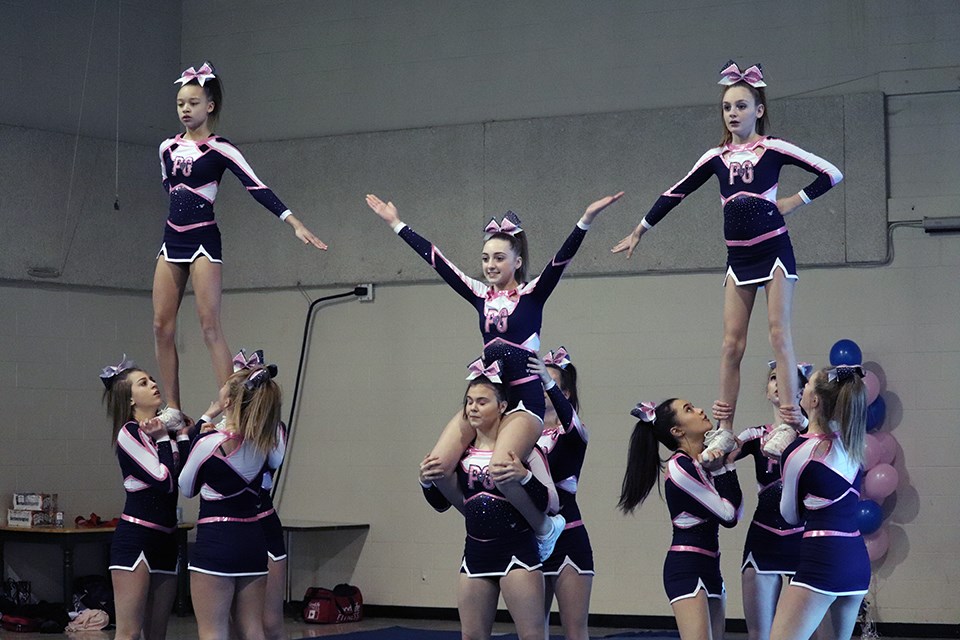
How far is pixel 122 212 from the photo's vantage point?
1163cm

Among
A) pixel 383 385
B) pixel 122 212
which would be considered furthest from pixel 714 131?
pixel 122 212

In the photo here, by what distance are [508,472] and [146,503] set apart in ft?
6.07

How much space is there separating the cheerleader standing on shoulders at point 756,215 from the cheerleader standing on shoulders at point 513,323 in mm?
640

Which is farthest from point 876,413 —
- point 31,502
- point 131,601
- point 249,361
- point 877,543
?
point 31,502

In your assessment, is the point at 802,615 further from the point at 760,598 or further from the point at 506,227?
the point at 506,227

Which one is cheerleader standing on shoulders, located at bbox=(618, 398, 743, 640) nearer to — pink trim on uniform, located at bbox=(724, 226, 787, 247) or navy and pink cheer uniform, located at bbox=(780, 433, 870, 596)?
navy and pink cheer uniform, located at bbox=(780, 433, 870, 596)

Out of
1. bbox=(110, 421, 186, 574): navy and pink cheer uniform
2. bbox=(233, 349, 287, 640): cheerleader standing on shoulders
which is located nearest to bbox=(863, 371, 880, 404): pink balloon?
bbox=(233, 349, 287, 640): cheerleader standing on shoulders

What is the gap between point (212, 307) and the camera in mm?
6547

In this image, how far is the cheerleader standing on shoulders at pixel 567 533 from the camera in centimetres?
621

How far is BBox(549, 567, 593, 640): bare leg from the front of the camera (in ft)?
20.4

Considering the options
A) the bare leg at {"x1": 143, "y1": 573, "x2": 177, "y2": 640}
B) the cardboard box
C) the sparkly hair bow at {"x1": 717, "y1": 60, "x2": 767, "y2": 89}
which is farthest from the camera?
the cardboard box

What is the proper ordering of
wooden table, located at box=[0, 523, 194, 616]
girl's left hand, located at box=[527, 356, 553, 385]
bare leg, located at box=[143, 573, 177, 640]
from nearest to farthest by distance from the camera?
girl's left hand, located at box=[527, 356, 553, 385]
bare leg, located at box=[143, 573, 177, 640]
wooden table, located at box=[0, 523, 194, 616]

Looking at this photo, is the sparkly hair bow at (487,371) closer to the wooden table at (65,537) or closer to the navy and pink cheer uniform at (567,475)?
the navy and pink cheer uniform at (567,475)

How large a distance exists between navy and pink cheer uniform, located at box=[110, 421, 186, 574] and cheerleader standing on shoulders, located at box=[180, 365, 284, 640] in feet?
1.09
